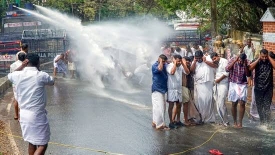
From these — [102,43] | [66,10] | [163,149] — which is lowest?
[163,149]

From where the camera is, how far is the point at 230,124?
10.6m

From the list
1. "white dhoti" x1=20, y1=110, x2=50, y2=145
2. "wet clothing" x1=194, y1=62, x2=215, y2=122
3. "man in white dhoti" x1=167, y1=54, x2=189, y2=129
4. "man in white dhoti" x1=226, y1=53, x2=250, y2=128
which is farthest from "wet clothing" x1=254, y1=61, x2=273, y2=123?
"white dhoti" x1=20, y1=110, x2=50, y2=145

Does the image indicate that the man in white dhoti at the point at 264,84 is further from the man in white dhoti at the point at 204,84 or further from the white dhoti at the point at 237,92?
the man in white dhoti at the point at 204,84

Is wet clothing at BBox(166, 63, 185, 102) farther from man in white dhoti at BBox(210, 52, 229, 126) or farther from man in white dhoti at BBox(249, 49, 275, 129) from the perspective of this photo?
man in white dhoti at BBox(249, 49, 275, 129)

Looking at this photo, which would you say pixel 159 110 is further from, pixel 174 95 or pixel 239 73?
pixel 239 73

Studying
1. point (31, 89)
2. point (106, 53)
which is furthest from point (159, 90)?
point (106, 53)

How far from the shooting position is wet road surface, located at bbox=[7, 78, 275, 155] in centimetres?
859

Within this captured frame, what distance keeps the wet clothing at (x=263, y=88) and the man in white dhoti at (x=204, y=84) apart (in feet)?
3.31

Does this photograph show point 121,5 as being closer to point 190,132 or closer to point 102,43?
point 102,43

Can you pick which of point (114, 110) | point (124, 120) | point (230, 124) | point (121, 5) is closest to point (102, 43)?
point (114, 110)

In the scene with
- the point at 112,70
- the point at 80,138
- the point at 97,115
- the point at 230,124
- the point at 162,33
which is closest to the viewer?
the point at 80,138

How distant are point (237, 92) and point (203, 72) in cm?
94

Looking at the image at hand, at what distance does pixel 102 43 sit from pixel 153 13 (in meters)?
25.8

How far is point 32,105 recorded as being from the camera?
6.64 meters
